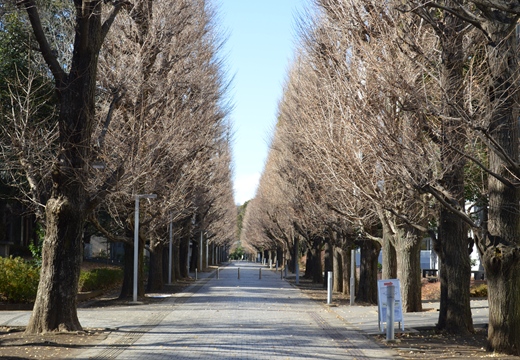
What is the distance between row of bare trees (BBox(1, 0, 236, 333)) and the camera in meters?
16.0

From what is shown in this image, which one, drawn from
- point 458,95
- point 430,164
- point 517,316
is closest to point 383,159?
point 430,164

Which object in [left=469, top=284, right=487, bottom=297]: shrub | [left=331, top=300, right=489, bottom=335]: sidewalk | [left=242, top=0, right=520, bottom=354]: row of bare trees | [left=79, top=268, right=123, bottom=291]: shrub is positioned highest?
[left=242, top=0, right=520, bottom=354]: row of bare trees

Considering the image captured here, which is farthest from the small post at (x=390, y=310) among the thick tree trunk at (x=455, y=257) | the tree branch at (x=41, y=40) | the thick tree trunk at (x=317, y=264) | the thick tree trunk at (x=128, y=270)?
the thick tree trunk at (x=317, y=264)

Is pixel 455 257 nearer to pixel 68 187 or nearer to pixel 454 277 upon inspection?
pixel 454 277

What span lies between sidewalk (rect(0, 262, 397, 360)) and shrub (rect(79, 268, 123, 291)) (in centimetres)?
405

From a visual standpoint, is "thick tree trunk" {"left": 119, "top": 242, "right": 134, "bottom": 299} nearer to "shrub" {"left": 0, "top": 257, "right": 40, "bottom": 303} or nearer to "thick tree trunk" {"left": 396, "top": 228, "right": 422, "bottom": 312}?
"shrub" {"left": 0, "top": 257, "right": 40, "bottom": 303}

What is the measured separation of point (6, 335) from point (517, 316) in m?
9.46

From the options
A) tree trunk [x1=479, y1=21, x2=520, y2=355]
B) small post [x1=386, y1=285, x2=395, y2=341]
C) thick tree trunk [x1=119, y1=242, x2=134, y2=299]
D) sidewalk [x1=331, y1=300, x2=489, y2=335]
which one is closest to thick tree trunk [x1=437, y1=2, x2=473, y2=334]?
sidewalk [x1=331, y1=300, x2=489, y2=335]

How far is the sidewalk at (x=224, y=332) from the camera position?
13.6 meters

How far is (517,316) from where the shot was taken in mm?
12703

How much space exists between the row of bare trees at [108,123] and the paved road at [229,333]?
2233 mm

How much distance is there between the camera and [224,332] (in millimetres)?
16938

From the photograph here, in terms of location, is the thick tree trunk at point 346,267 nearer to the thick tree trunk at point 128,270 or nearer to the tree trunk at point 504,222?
the thick tree trunk at point 128,270

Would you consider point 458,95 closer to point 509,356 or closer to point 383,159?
point 383,159
